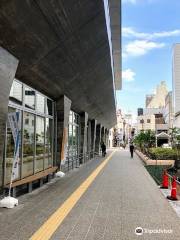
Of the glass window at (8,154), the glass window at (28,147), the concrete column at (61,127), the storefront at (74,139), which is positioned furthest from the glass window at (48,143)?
the glass window at (8,154)

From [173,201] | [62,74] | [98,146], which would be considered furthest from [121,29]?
[98,146]

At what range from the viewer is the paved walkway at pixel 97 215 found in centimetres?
655

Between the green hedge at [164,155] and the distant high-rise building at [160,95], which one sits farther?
the distant high-rise building at [160,95]

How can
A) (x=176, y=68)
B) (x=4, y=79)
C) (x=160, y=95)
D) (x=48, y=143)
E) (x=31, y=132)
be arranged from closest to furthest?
(x=4, y=79) → (x=31, y=132) → (x=48, y=143) → (x=176, y=68) → (x=160, y=95)

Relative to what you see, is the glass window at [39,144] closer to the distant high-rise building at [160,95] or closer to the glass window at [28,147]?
the glass window at [28,147]

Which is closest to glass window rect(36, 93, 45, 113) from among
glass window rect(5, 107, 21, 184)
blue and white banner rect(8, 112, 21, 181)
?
glass window rect(5, 107, 21, 184)

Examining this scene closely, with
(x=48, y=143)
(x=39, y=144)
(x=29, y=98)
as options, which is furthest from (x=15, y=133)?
→ (x=48, y=143)

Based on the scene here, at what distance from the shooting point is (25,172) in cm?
1204

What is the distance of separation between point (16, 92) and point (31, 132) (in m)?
2.22

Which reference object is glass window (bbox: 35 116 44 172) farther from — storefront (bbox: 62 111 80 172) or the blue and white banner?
storefront (bbox: 62 111 80 172)

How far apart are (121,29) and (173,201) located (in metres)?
12.9

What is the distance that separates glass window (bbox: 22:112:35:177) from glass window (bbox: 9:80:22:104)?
2.91 ft

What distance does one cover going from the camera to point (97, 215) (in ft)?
26.6

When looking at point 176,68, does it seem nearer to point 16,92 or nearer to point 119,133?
point 119,133
